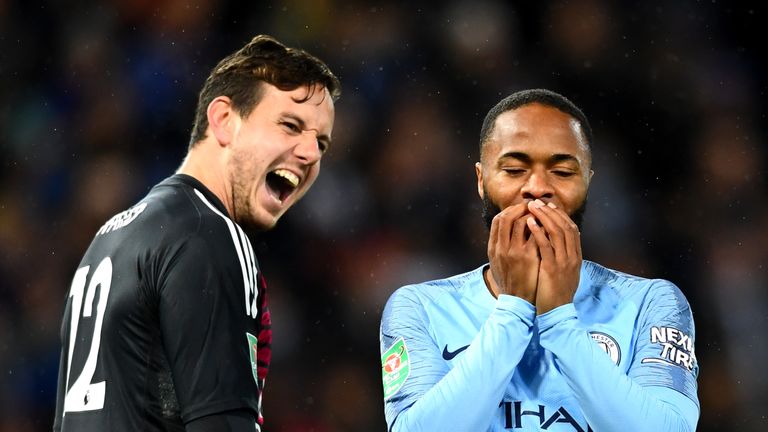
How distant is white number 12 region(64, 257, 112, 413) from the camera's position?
2.22 m

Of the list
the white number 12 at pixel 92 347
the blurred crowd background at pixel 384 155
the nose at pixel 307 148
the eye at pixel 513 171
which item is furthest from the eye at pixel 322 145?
the blurred crowd background at pixel 384 155

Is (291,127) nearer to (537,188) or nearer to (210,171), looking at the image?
(210,171)

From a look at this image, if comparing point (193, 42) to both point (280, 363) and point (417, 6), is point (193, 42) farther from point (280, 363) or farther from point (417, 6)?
point (280, 363)

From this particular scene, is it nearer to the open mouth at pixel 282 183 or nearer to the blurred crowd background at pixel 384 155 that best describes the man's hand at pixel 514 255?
the open mouth at pixel 282 183

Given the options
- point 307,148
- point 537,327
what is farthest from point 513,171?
point 307,148

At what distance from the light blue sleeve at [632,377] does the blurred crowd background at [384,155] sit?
2564 millimetres

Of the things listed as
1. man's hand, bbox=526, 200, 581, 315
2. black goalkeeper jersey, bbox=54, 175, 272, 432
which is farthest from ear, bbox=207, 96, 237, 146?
man's hand, bbox=526, 200, 581, 315

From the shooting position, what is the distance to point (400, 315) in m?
2.63

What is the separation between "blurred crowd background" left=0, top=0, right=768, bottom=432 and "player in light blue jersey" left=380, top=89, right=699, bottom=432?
249cm

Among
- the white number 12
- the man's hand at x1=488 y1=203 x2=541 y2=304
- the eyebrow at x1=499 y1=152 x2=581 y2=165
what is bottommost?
the white number 12

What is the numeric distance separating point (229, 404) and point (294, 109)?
0.98 metres

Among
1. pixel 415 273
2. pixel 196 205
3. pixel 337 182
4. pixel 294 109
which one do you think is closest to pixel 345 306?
pixel 415 273

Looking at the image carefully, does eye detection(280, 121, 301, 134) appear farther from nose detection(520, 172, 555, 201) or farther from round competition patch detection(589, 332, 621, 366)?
round competition patch detection(589, 332, 621, 366)

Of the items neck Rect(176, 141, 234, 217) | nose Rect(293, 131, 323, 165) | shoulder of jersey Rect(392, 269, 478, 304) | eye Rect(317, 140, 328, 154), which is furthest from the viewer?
eye Rect(317, 140, 328, 154)
